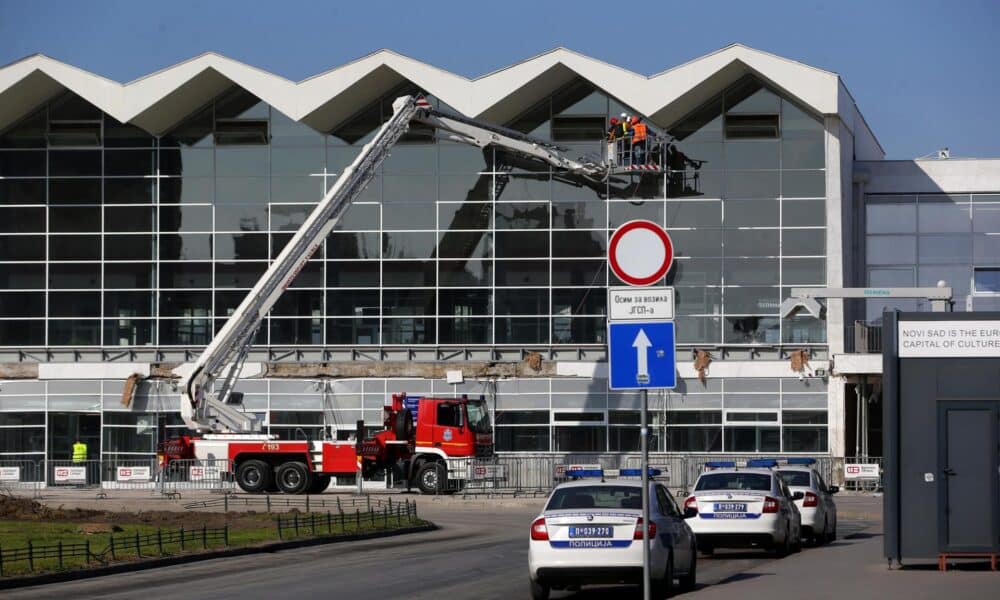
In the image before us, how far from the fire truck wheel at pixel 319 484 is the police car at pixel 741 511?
880 inches

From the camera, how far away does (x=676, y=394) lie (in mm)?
51625

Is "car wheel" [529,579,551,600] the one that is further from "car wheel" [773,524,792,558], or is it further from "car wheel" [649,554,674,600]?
"car wheel" [773,524,792,558]

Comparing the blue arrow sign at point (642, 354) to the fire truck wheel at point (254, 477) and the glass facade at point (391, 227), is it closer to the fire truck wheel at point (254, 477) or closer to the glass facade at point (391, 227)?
the fire truck wheel at point (254, 477)

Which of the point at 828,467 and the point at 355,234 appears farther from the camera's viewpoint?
the point at 355,234

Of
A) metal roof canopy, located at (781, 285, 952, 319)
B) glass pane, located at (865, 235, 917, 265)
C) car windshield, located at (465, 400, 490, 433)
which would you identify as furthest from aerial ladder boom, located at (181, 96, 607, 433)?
metal roof canopy, located at (781, 285, 952, 319)

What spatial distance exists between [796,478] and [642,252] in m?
15.8

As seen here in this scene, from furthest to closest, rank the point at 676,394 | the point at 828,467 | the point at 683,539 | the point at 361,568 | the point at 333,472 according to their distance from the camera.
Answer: the point at 676,394, the point at 828,467, the point at 333,472, the point at 361,568, the point at 683,539

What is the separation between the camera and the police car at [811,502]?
27.4 m

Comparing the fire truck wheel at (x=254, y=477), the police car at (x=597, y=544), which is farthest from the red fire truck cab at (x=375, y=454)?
the police car at (x=597, y=544)

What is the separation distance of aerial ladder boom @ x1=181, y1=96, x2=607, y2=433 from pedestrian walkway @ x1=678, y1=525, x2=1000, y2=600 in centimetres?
2747

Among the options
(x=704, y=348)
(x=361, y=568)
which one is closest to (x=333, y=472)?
(x=704, y=348)

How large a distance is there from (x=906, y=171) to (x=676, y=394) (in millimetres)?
12115

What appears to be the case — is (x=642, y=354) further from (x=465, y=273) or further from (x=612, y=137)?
(x=465, y=273)

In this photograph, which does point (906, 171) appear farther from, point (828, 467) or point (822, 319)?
point (828, 467)
